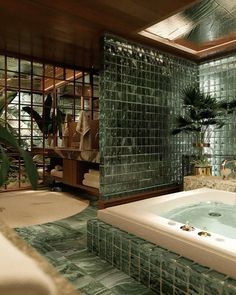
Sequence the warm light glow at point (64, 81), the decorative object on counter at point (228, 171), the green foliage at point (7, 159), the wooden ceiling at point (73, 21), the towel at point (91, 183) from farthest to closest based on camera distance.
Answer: the warm light glow at point (64, 81), the towel at point (91, 183), the decorative object on counter at point (228, 171), the wooden ceiling at point (73, 21), the green foliage at point (7, 159)

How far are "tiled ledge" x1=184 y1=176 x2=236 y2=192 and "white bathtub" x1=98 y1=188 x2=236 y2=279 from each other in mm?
653

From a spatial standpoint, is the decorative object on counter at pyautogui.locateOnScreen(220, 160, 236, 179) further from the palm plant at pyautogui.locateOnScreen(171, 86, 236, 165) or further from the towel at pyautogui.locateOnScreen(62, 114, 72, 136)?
the towel at pyautogui.locateOnScreen(62, 114, 72, 136)

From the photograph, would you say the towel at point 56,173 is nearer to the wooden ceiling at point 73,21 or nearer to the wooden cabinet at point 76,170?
the wooden cabinet at point 76,170

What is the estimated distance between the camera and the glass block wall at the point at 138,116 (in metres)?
3.00

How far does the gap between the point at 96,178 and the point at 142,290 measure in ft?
6.52

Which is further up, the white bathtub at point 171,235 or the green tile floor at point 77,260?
the white bathtub at point 171,235

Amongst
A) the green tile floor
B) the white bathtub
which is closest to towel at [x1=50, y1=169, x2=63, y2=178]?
the green tile floor

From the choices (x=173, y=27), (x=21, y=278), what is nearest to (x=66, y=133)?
(x=173, y=27)

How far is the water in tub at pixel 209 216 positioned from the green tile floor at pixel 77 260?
0.66 meters

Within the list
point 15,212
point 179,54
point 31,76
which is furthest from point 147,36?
point 15,212

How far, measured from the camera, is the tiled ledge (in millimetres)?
2946

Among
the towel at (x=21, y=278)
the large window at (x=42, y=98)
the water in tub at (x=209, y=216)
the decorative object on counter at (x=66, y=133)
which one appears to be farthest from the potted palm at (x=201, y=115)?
the towel at (x=21, y=278)

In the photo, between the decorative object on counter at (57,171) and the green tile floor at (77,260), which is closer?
the green tile floor at (77,260)

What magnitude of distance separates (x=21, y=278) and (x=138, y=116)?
3.05 metres
